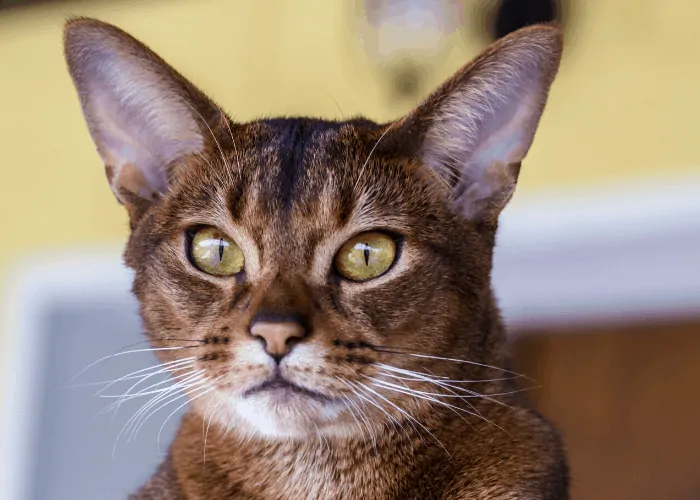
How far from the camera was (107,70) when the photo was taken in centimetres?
70

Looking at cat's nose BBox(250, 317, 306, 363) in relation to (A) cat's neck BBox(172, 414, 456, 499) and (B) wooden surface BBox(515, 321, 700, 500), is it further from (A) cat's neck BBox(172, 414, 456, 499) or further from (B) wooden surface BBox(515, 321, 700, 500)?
(B) wooden surface BBox(515, 321, 700, 500)

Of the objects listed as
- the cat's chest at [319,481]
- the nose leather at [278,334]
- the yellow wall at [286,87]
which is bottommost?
the cat's chest at [319,481]

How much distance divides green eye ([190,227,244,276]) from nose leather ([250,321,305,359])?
96 mm

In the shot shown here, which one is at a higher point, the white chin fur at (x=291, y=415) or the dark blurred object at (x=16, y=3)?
the dark blurred object at (x=16, y=3)

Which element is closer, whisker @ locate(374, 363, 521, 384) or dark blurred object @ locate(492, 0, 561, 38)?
whisker @ locate(374, 363, 521, 384)

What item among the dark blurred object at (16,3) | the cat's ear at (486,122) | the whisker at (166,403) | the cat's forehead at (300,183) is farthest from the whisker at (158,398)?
the dark blurred object at (16,3)

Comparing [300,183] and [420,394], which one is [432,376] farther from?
[300,183]

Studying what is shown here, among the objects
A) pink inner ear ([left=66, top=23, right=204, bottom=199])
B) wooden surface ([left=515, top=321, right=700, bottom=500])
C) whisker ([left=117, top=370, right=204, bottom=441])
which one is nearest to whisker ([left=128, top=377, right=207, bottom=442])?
whisker ([left=117, top=370, right=204, bottom=441])

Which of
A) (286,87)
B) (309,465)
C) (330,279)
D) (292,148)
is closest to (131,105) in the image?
(292,148)

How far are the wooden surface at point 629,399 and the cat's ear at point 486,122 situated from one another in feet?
0.97

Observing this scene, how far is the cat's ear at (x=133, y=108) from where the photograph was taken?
683 mm

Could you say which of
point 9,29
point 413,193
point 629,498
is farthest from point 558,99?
point 9,29

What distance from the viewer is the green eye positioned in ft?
2.29

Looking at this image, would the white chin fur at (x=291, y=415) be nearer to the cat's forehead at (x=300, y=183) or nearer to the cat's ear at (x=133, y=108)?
the cat's forehead at (x=300, y=183)
